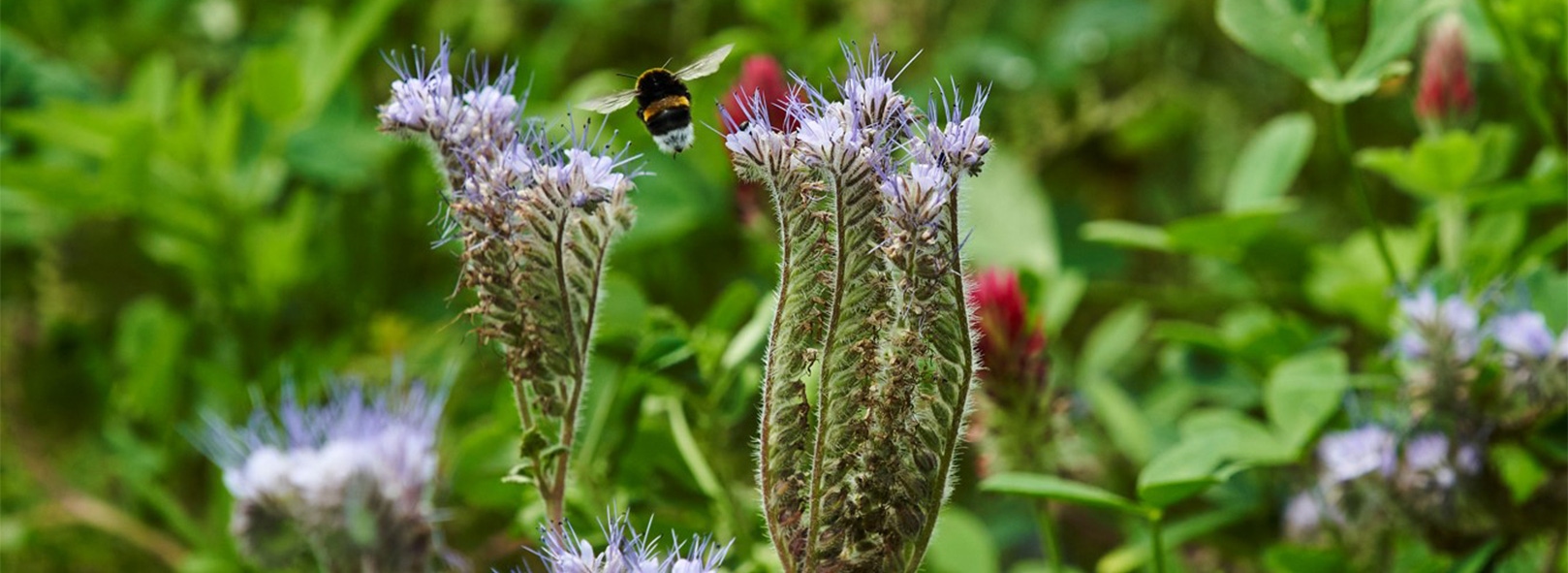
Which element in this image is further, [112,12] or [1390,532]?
[112,12]

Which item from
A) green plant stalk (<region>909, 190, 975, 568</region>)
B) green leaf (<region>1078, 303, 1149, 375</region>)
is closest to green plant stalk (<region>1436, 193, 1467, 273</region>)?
green leaf (<region>1078, 303, 1149, 375</region>)

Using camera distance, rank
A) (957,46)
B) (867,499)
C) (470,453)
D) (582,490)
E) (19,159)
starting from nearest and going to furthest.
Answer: (867,499)
(582,490)
(470,453)
(19,159)
(957,46)

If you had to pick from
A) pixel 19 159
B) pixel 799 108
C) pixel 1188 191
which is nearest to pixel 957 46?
pixel 1188 191

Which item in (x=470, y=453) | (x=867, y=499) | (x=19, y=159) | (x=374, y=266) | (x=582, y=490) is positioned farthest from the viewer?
(x=374, y=266)

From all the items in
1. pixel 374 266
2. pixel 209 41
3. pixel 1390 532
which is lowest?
pixel 1390 532

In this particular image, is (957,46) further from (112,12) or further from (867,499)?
(867,499)

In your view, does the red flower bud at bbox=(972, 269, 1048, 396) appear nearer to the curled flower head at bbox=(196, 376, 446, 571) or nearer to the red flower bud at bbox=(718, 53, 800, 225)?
the red flower bud at bbox=(718, 53, 800, 225)

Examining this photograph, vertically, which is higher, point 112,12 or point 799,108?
point 112,12

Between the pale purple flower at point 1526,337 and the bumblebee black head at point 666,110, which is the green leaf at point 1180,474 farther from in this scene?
the bumblebee black head at point 666,110

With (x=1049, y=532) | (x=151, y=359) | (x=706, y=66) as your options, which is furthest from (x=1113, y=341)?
(x=151, y=359)

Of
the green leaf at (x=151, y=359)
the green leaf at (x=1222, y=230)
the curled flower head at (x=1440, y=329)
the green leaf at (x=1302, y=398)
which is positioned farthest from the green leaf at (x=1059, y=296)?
the green leaf at (x=151, y=359)
